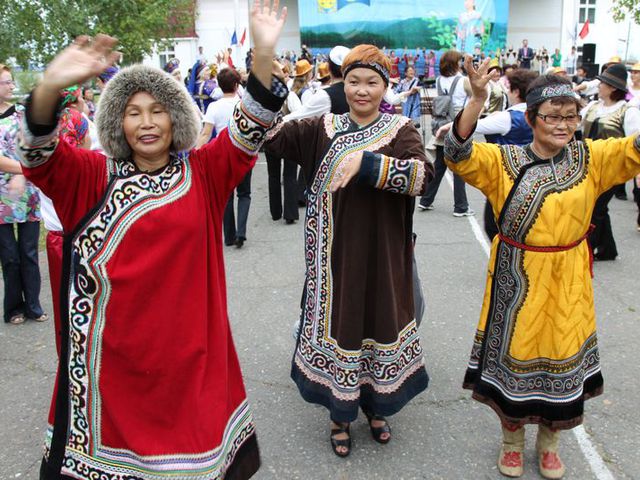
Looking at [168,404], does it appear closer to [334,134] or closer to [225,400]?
[225,400]

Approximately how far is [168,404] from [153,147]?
2.92 ft

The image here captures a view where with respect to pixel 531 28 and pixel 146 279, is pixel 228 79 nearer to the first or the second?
pixel 146 279

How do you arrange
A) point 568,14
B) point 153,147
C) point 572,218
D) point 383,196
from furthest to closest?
point 568,14
point 383,196
point 572,218
point 153,147

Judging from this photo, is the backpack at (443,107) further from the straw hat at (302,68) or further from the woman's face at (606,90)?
the woman's face at (606,90)

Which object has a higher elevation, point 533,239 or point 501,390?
point 533,239

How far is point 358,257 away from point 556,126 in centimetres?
103

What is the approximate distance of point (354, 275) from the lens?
9.50 ft

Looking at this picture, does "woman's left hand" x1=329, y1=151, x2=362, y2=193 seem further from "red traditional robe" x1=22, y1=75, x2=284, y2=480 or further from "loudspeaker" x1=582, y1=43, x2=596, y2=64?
"loudspeaker" x1=582, y1=43, x2=596, y2=64

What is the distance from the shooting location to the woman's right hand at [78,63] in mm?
1797

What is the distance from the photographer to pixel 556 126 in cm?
263

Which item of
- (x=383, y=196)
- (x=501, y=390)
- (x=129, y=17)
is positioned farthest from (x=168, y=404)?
(x=129, y=17)

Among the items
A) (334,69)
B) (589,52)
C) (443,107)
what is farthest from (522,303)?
(589,52)

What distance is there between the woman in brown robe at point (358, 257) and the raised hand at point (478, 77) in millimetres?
415

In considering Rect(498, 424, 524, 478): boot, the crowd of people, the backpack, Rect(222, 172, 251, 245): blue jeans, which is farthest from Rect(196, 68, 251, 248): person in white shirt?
Rect(498, 424, 524, 478): boot
